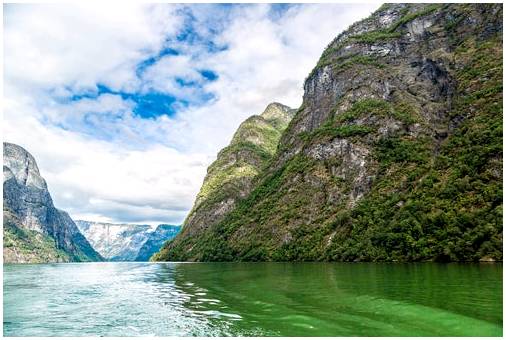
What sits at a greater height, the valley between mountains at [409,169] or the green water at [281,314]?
the valley between mountains at [409,169]

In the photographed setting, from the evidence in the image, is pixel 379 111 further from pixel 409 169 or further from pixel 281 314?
pixel 281 314

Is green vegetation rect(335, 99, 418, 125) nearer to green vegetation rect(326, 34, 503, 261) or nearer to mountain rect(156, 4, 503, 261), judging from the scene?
mountain rect(156, 4, 503, 261)

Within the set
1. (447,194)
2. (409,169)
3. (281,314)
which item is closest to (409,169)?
(409,169)

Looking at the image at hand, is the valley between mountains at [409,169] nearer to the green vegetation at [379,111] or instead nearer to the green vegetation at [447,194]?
the green vegetation at [447,194]

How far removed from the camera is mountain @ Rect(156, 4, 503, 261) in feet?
363

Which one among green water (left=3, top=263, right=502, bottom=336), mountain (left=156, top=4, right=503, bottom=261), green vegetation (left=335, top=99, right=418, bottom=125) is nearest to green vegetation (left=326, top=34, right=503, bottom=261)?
mountain (left=156, top=4, right=503, bottom=261)

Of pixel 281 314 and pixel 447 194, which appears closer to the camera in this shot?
pixel 281 314

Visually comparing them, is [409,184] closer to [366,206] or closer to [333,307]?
[366,206]

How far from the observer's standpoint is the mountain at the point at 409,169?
11075 centimetres

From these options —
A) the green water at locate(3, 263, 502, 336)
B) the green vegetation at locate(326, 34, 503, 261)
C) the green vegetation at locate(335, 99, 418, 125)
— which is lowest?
the green water at locate(3, 263, 502, 336)

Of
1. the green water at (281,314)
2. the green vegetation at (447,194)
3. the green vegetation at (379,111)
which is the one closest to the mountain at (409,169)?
the green vegetation at (447,194)

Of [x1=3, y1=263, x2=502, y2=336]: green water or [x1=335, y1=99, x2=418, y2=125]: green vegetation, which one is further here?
[x1=335, y1=99, x2=418, y2=125]: green vegetation

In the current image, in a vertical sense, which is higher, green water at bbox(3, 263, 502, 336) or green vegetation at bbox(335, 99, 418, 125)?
green vegetation at bbox(335, 99, 418, 125)

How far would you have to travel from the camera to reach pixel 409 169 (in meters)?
149
